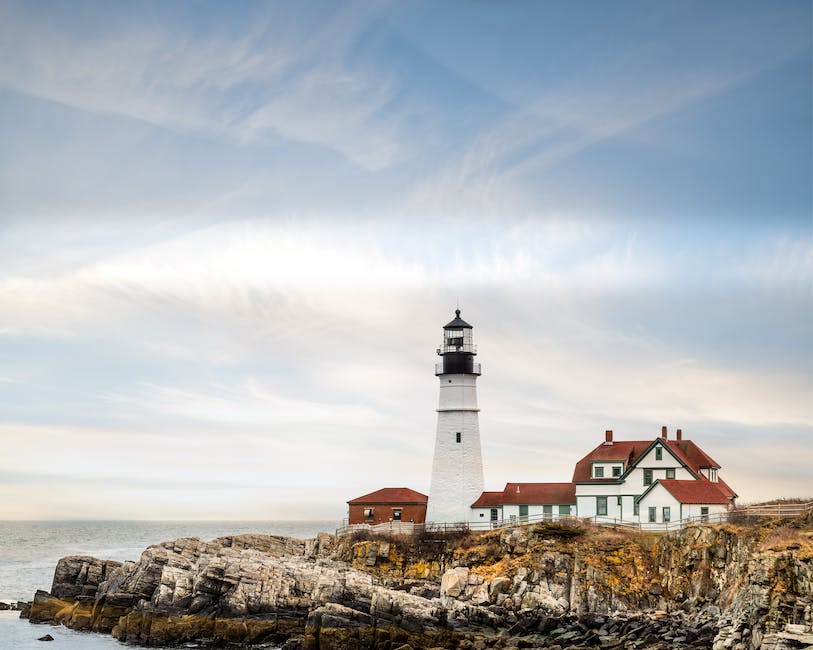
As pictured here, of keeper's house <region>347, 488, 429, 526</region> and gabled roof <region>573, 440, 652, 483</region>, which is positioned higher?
gabled roof <region>573, 440, 652, 483</region>

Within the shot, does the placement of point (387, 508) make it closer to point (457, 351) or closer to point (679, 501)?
point (457, 351)

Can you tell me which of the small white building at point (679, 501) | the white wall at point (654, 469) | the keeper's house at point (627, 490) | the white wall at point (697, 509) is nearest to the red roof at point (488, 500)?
the keeper's house at point (627, 490)

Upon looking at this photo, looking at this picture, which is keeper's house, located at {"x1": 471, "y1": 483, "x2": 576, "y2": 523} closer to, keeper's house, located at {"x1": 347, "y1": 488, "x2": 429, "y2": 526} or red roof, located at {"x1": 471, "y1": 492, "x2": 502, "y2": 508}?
red roof, located at {"x1": 471, "y1": 492, "x2": 502, "y2": 508}

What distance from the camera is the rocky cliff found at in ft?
108

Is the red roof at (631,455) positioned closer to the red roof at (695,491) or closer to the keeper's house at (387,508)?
the red roof at (695,491)

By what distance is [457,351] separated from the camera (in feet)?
167

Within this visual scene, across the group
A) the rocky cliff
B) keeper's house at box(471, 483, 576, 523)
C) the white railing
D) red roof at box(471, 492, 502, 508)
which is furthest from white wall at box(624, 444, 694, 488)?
red roof at box(471, 492, 502, 508)

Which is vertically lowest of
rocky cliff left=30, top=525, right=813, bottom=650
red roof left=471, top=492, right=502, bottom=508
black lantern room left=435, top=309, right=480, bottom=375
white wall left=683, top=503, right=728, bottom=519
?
rocky cliff left=30, top=525, right=813, bottom=650

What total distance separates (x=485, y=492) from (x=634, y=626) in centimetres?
1689

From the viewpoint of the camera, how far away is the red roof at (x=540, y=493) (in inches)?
1937

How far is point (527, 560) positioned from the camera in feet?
136

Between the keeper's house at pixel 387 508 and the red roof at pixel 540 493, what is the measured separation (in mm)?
4563

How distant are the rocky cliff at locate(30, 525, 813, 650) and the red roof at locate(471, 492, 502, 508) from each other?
370 centimetres

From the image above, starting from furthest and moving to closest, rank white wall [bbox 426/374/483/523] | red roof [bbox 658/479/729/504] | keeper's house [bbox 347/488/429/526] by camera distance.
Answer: keeper's house [bbox 347/488/429/526], white wall [bbox 426/374/483/523], red roof [bbox 658/479/729/504]
